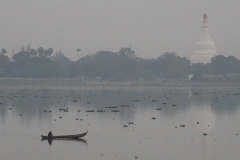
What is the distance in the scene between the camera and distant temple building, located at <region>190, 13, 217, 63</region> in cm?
18688

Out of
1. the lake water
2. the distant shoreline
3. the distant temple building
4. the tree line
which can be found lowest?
the lake water

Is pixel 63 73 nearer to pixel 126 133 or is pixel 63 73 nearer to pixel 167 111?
pixel 167 111

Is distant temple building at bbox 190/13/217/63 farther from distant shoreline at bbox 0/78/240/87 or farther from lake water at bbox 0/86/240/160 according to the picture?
lake water at bbox 0/86/240/160

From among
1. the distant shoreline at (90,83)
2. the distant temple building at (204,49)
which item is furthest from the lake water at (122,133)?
the distant temple building at (204,49)

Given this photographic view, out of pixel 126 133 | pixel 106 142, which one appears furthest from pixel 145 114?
pixel 106 142

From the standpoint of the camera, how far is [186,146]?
33.6 meters

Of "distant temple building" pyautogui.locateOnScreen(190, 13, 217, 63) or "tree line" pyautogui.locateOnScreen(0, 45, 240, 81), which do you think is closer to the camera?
"tree line" pyautogui.locateOnScreen(0, 45, 240, 81)

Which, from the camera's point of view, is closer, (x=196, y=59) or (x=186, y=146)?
(x=186, y=146)

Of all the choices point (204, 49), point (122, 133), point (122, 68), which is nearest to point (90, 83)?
point (122, 68)

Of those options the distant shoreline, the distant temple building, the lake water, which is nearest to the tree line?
the distant shoreline

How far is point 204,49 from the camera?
620 ft

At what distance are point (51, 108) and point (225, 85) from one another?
108 metres

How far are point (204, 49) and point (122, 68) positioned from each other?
88.6ft

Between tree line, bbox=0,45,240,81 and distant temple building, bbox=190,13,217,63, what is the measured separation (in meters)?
10.4
